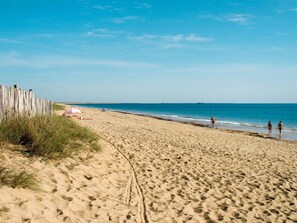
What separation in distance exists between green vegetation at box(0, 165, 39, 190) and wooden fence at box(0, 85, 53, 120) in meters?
2.58

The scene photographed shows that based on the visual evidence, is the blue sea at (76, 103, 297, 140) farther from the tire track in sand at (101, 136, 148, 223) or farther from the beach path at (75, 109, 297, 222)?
the tire track in sand at (101, 136, 148, 223)

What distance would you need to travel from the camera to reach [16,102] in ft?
26.5

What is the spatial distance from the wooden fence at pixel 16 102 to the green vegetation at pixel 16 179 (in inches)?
101

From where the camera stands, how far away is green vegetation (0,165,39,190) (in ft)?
15.7

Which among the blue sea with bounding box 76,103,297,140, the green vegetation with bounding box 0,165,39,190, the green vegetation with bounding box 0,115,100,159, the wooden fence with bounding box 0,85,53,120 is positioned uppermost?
the wooden fence with bounding box 0,85,53,120

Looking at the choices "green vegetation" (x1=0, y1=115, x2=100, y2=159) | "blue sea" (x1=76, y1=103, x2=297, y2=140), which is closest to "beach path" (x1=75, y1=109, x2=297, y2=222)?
"green vegetation" (x1=0, y1=115, x2=100, y2=159)

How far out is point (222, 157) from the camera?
40.5 feet

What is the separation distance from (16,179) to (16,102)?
12.2 feet

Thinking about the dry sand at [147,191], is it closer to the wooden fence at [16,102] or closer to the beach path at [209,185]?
the beach path at [209,185]

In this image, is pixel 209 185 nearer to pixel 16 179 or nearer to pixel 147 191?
pixel 147 191

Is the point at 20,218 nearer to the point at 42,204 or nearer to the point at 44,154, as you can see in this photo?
the point at 42,204

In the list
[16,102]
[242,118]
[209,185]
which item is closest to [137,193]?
[209,185]

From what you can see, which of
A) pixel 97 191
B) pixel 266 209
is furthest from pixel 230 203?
pixel 97 191

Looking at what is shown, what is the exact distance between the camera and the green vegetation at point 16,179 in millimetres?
4773
